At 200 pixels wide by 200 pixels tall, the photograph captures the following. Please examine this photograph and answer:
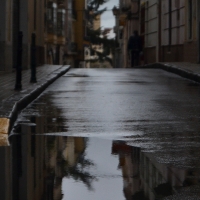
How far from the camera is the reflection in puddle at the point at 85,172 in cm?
592

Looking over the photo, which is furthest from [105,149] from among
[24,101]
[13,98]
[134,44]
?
[134,44]

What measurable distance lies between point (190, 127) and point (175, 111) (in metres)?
1.99

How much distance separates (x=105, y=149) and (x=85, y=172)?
4.82 feet

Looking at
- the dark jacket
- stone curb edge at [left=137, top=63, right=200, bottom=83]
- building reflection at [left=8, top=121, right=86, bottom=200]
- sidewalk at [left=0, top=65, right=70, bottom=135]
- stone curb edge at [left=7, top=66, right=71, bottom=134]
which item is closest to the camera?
building reflection at [left=8, top=121, right=86, bottom=200]

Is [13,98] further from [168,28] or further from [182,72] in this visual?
[168,28]

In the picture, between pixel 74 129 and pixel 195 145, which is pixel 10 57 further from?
pixel 195 145

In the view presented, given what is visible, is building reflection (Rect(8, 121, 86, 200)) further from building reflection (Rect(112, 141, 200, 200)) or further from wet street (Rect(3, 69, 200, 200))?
building reflection (Rect(112, 141, 200, 200))

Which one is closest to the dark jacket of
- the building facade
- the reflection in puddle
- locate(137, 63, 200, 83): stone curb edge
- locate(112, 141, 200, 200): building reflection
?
the building facade

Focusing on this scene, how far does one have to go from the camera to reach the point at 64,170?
6.89 meters

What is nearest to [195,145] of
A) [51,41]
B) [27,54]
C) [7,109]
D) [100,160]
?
[100,160]

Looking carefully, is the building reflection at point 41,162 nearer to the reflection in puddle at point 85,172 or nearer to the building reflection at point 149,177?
the reflection in puddle at point 85,172

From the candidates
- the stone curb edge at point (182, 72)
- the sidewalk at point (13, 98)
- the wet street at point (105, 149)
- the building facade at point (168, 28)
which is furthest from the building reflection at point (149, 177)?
the building facade at point (168, 28)

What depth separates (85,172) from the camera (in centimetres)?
680

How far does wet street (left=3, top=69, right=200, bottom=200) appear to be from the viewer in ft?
19.9
